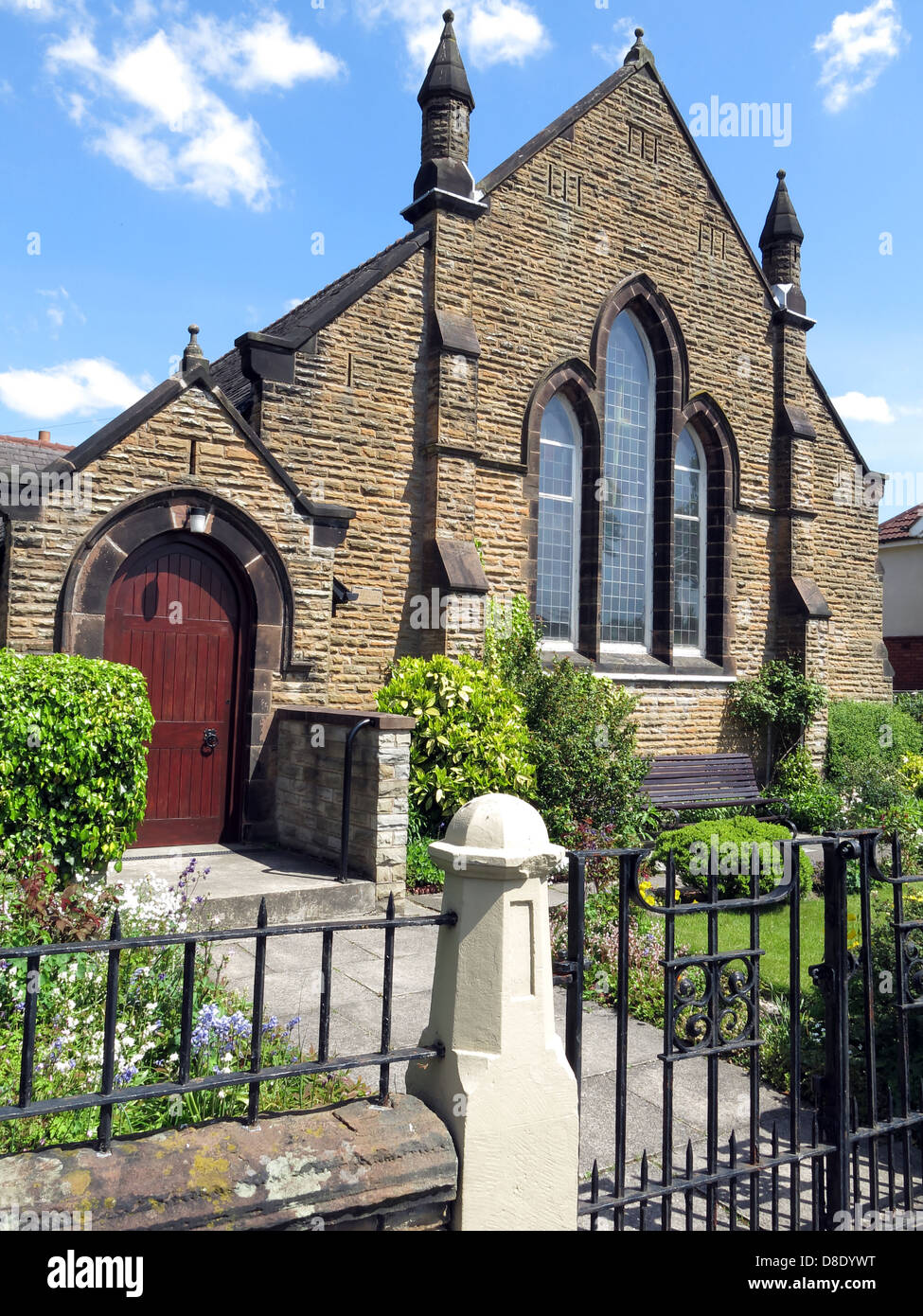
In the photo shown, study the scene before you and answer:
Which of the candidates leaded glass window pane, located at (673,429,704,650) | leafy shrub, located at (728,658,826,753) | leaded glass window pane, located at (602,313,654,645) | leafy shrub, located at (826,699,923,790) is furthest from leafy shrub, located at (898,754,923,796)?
leaded glass window pane, located at (602,313,654,645)

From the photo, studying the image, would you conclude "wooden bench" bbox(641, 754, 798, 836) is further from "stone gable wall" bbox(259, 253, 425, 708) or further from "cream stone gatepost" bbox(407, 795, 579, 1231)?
"cream stone gatepost" bbox(407, 795, 579, 1231)

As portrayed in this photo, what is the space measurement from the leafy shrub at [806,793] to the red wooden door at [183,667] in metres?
7.64

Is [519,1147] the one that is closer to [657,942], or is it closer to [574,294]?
[657,942]

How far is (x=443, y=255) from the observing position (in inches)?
440

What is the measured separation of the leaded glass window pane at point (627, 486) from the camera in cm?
1312

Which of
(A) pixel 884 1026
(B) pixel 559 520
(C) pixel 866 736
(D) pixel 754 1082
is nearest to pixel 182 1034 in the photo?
(D) pixel 754 1082

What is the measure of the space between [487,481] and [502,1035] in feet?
31.2

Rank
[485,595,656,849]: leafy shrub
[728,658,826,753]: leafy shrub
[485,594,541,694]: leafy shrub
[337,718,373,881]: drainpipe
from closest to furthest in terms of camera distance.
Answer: [337,718,373,881]: drainpipe → [485,595,656,849]: leafy shrub → [485,594,541,694]: leafy shrub → [728,658,826,753]: leafy shrub

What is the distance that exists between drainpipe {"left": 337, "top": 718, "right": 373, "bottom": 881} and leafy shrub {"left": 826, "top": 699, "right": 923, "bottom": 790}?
29.4 feet

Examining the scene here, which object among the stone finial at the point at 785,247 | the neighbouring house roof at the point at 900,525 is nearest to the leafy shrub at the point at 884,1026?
the stone finial at the point at 785,247

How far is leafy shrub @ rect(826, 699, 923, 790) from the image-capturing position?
1426 cm

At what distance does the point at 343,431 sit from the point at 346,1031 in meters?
7.38

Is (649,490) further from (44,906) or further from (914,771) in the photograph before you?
(44,906)
